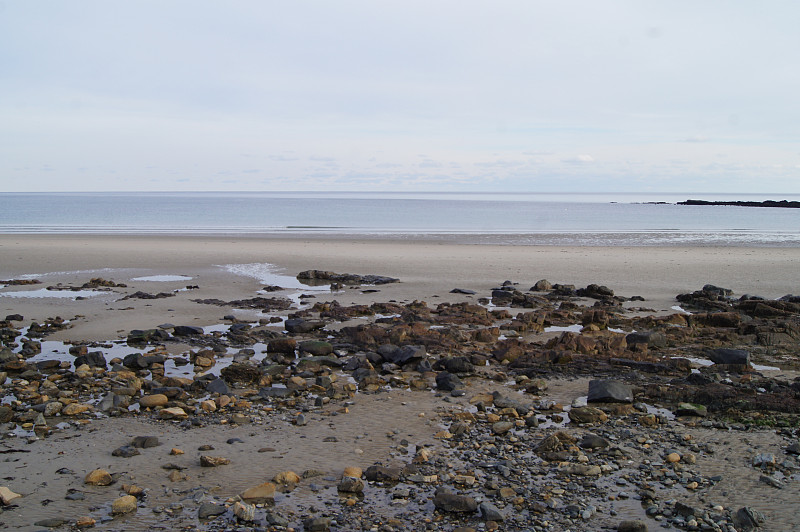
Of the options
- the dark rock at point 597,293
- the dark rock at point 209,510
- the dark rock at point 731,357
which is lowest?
the dark rock at point 209,510

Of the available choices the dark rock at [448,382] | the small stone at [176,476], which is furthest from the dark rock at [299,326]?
the small stone at [176,476]

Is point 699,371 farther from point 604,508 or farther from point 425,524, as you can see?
point 425,524

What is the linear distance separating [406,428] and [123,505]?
3318mm

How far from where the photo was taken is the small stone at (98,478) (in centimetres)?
589

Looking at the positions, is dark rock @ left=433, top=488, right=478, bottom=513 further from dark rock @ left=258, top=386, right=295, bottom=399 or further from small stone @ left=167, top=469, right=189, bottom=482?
dark rock @ left=258, top=386, right=295, bottom=399

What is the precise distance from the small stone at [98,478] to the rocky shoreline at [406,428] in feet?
0.07

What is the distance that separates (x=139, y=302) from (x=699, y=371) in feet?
45.3

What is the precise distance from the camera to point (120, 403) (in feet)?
26.9

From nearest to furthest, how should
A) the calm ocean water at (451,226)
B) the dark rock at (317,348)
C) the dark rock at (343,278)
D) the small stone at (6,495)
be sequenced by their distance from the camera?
the small stone at (6,495) < the dark rock at (317,348) < the dark rock at (343,278) < the calm ocean water at (451,226)

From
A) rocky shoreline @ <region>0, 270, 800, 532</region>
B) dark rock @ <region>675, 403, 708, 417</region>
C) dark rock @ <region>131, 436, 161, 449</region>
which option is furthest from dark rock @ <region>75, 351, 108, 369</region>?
dark rock @ <region>675, 403, 708, 417</region>

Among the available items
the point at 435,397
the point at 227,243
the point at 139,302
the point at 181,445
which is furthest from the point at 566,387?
the point at 227,243

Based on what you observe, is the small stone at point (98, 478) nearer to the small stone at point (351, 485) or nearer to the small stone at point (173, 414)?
the small stone at point (173, 414)

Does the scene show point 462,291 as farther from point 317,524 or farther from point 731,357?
point 317,524

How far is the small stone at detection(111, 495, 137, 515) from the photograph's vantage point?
536cm
